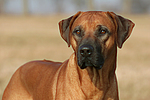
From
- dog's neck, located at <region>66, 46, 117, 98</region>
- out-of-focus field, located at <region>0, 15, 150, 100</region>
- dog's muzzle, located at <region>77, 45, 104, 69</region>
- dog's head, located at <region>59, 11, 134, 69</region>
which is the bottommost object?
out-of-focus field, located at <region>0, 15, 150, 100</region>

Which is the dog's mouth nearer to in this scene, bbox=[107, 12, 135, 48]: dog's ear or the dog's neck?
the dog's neck

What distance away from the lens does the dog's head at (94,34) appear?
13.2 ft

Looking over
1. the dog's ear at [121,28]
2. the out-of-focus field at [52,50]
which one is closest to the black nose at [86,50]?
the dog's ear at [121,28]

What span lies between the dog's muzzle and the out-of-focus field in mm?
3880

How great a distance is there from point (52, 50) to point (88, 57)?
12501 millimetres

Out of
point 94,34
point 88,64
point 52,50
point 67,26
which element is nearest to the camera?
point 88,64

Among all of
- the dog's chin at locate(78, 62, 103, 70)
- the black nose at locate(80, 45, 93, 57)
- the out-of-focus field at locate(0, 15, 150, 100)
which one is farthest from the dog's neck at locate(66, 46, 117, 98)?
the out-of-focus field at locate(0, 15, 150, 100)

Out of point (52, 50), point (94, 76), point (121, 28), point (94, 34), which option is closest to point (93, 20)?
point (94, 34)

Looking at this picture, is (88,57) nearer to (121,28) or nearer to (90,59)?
(90,59)

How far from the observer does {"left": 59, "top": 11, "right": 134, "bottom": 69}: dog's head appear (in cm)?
401

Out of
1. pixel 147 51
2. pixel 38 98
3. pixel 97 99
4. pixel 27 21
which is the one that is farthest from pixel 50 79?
pixel 27 21

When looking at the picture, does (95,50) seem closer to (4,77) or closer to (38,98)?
(38,98)

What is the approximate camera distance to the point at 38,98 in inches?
190

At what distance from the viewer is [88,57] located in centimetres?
400
